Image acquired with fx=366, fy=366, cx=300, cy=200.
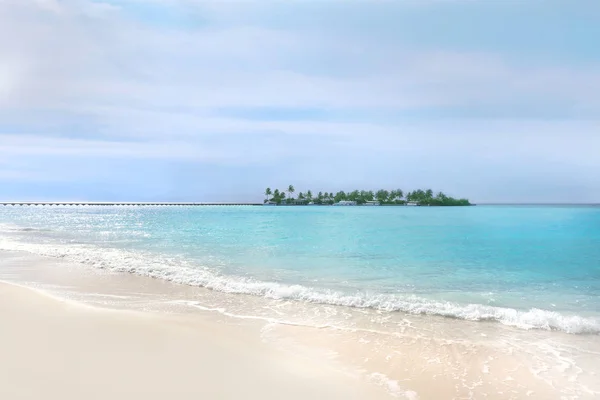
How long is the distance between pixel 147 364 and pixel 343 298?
5726 mm

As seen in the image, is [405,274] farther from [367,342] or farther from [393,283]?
[367,342]

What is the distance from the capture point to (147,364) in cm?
477

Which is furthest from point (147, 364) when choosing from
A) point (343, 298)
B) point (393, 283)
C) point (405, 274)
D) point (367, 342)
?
point (405, 274)

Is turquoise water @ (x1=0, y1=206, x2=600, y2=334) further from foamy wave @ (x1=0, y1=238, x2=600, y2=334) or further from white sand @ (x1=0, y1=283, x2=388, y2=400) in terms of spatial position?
white sand @ (x1=0, y1=283, x2=388, y2=400)

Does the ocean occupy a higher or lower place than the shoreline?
lower

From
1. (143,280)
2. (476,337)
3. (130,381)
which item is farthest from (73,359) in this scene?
(143,280)

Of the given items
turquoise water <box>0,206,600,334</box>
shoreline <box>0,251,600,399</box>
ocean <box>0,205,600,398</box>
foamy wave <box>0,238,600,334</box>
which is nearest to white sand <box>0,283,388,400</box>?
shoreline <box>0,251,600,399</box>

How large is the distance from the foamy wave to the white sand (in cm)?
351

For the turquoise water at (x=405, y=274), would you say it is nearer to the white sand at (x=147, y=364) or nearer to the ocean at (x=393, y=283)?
the ocean at (x=393, y=283)

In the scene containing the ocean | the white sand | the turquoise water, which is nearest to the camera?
the white sand

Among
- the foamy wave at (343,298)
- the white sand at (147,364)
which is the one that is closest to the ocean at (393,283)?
the foamy wave at (343,298)

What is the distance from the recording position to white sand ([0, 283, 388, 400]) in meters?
4.09

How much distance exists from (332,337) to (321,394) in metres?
2.30

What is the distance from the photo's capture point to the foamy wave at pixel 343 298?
7926mm
